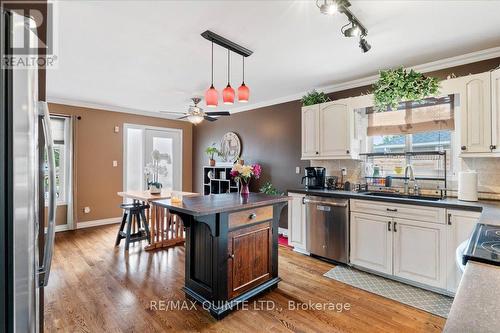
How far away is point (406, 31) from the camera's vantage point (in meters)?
2.34

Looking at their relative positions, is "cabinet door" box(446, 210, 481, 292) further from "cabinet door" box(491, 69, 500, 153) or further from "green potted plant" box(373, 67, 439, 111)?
"green potted plant" box(373, 67, 439, 111)

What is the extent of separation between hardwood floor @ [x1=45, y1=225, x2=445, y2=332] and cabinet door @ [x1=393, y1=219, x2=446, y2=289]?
471 mm

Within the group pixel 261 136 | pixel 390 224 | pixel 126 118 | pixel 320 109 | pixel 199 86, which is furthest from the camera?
pixel 126 118

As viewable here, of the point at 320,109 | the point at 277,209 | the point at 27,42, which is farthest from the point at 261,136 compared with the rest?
the point at 27,42

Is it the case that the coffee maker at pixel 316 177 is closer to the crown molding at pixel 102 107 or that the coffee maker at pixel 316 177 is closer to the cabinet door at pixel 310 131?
the cabinet door at pixel 310 131

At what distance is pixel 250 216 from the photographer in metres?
2.38

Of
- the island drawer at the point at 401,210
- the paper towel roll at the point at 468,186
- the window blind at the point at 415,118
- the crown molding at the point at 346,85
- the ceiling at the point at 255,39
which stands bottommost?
the island drawer at the point at 401,210

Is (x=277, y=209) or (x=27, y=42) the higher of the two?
(x=27, y=42)

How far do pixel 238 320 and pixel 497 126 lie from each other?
3.00m

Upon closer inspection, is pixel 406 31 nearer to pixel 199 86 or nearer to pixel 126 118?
pixel 199 86

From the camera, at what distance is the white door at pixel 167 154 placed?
5941mm

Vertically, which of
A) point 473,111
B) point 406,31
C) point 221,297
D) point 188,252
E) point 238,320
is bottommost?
point 238,320

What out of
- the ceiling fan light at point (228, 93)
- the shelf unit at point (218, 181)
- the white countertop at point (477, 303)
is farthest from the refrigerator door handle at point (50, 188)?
the shelf unit at point (218, 181)

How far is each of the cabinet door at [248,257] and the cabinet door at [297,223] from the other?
1165mm
